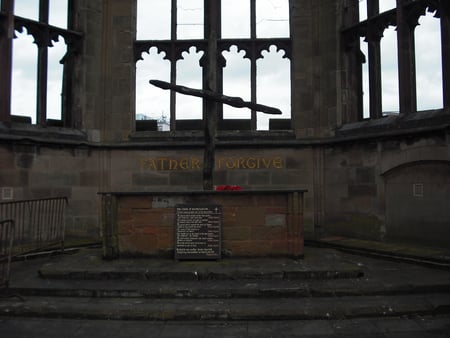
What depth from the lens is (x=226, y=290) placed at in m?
6.02

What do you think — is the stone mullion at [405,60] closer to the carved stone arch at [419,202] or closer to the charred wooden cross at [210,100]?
the carved stone arch at [419,202]

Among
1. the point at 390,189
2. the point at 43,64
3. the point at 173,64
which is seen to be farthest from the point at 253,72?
the point at 43,64

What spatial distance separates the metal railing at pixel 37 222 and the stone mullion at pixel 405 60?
752cm

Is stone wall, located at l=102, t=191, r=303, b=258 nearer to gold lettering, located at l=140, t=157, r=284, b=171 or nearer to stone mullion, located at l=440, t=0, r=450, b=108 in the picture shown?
gold lettering, located at l=140, t=157, r=284, b=171

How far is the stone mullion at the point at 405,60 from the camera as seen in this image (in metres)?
9.59

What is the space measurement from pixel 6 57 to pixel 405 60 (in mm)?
8649

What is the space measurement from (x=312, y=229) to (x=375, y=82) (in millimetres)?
3752

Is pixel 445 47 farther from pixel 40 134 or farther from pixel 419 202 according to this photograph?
pixel 40 134

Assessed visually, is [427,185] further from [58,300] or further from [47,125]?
[47,125]

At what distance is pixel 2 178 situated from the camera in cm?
968

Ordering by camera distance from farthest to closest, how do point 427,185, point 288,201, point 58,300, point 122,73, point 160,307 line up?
point 122,73, point 427,185, point 288,201, point 58,300, point 160,307

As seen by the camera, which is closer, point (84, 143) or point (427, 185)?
point (427, 185)

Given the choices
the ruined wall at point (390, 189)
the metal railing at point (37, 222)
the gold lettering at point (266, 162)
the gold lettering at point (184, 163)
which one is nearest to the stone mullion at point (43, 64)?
the metal railing at point (37, 222)

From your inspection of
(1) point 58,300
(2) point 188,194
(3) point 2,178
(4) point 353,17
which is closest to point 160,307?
(1) point 58,300
